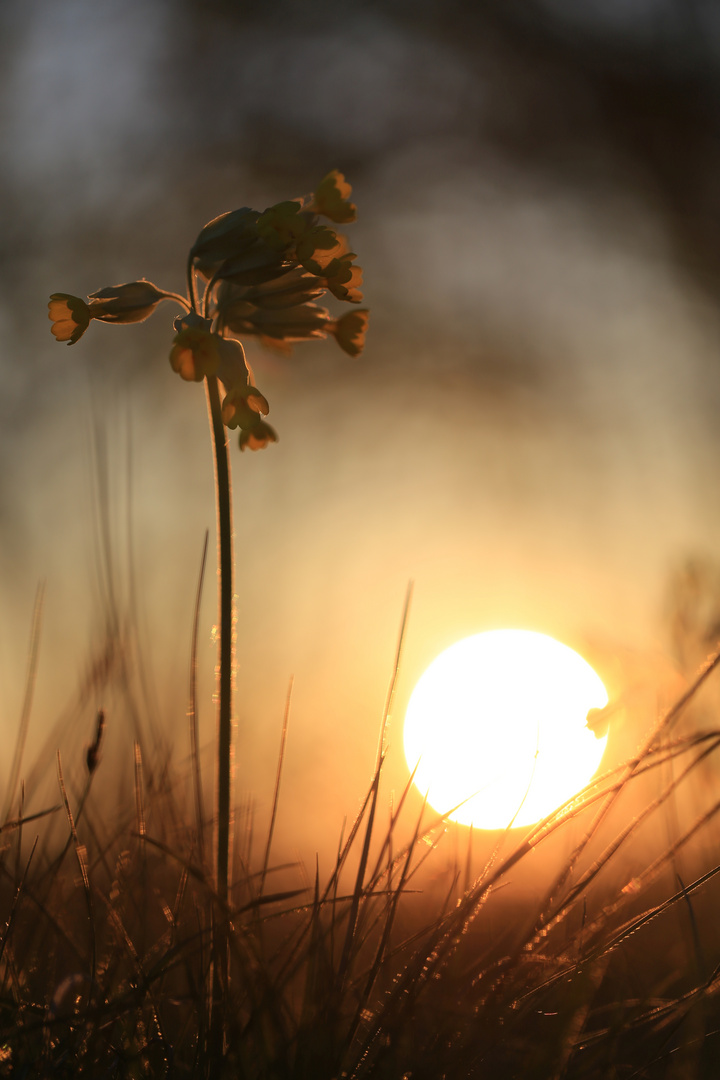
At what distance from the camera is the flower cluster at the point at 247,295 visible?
1579 mm

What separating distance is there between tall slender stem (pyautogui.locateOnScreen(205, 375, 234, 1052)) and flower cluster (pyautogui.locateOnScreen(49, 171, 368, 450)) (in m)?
0.09

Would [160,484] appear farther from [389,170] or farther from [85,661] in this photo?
[389,170]

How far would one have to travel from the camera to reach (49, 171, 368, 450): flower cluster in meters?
1.58

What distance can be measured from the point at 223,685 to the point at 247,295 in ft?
3.07

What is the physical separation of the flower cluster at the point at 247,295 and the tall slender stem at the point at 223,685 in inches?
3.5

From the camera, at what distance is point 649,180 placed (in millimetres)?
6332

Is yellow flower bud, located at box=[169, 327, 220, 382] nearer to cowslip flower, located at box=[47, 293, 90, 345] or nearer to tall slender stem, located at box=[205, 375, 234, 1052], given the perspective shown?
tall slender stem, located at box=[205, 375, 234, 1052]

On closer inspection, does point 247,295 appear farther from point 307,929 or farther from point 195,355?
point 307,929

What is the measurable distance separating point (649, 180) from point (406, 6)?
2796 mm

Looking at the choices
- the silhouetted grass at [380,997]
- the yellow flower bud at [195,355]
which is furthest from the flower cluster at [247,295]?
the silhouetted grass at [380,997]

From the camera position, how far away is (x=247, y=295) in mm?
1729

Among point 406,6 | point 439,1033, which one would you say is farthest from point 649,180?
point 439,1033

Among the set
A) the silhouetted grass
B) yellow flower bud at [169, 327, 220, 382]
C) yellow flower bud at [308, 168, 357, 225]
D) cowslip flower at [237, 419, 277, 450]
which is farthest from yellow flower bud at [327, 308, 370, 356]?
the silhouetted grass

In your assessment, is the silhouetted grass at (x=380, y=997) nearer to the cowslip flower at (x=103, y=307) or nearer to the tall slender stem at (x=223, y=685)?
the tall slender stem at (x=223, y=685)
